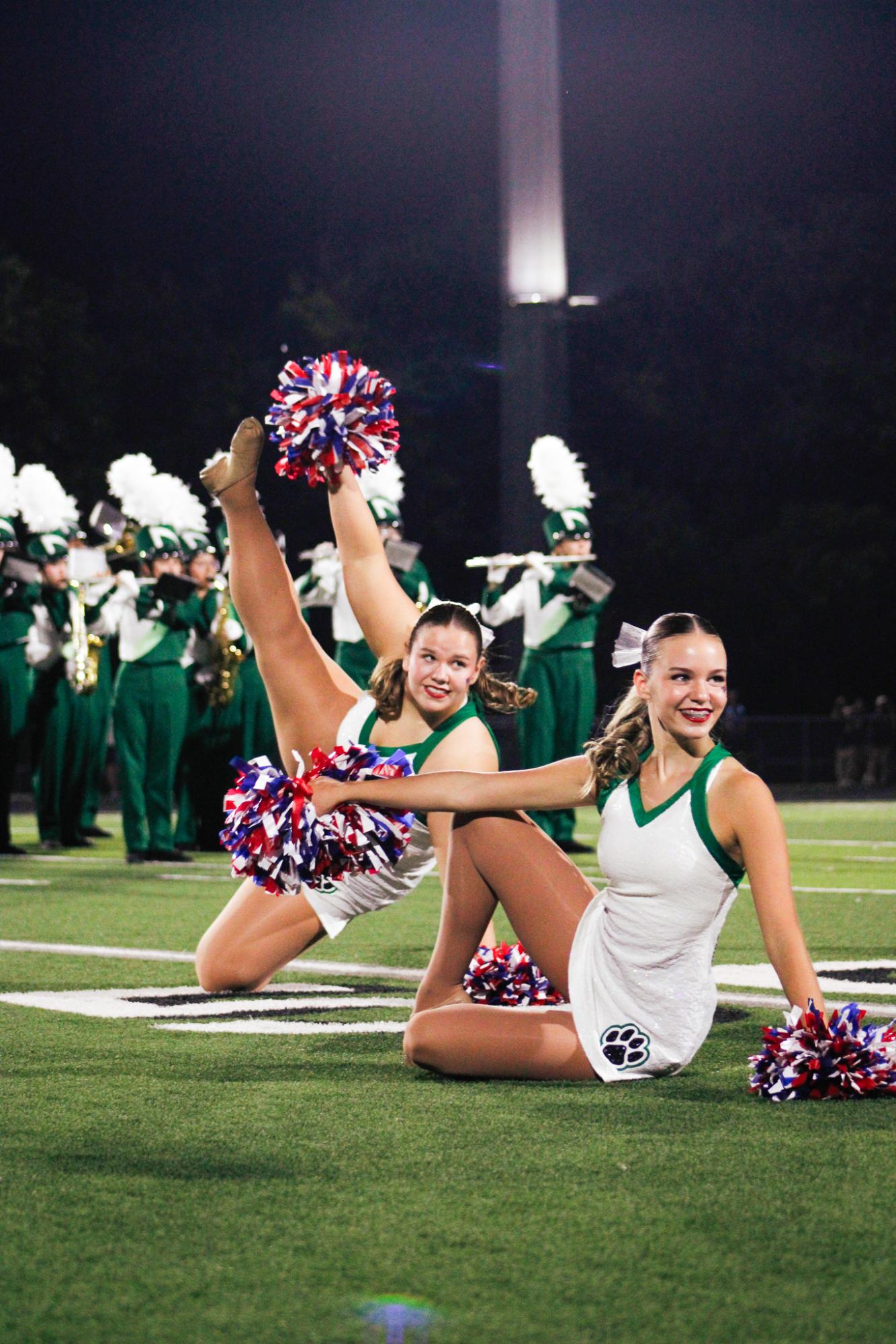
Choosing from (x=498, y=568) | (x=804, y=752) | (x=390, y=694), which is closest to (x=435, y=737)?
(x=390, y=694)

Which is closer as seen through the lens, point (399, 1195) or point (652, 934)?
point (399, 1195)

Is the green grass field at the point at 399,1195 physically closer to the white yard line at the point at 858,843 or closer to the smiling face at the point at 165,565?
the smiling face at the point at 165,565

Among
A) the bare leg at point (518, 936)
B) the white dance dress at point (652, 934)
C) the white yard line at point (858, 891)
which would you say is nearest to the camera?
the white dance dress at point (652, 934)

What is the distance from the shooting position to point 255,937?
5977 mm

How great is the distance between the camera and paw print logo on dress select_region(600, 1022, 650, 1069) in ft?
14.8

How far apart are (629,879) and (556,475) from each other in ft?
29.8

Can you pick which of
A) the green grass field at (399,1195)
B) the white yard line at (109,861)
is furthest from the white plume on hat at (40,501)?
the green grass field at (399,1195)

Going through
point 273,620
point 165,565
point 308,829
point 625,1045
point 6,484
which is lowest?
point 625,1045

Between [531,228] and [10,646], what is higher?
[531,228]

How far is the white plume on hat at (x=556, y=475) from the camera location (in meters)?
13.3

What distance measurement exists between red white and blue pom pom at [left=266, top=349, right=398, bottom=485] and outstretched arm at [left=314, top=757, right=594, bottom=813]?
1.32 metres

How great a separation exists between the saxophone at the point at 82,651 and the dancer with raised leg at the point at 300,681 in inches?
280

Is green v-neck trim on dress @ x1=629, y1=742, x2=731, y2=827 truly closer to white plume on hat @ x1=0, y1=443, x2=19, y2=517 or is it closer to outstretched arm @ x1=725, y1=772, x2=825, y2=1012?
outstretched arm @ x1=725, y1=772, x2=825, y2=1012

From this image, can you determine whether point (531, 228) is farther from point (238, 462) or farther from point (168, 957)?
point (238, 462)
